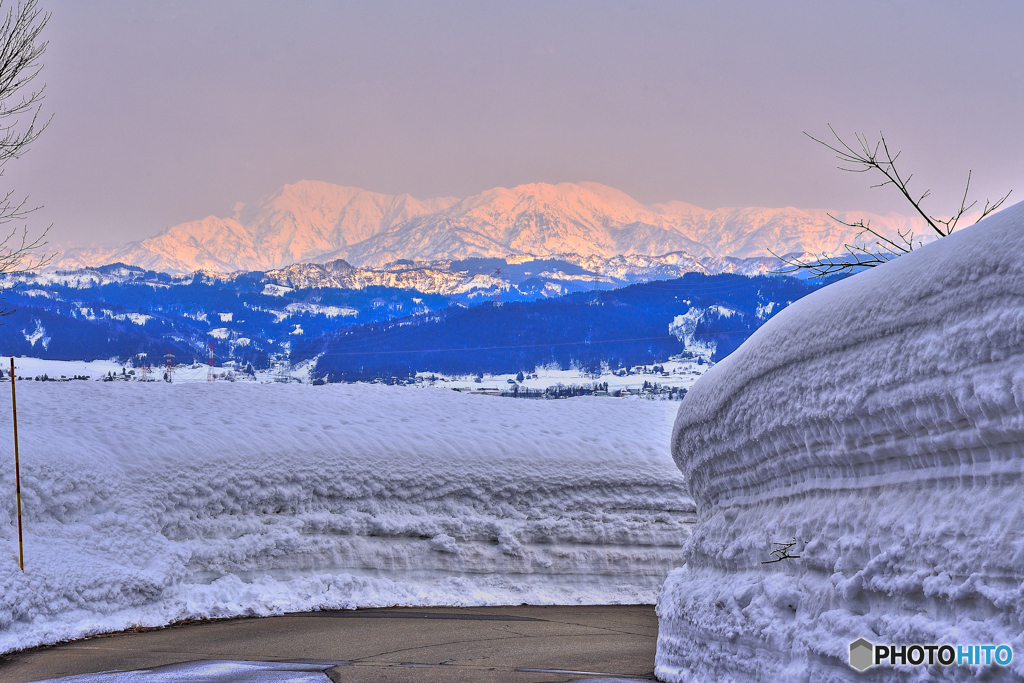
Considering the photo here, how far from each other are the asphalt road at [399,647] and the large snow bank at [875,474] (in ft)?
5.01

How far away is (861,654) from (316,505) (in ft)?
34.1

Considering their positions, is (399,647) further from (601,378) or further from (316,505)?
(601,378)

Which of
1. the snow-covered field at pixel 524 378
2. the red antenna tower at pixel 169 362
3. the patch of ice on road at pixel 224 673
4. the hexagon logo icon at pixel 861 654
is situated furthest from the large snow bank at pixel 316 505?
the red antenna tower at pixel 169 362

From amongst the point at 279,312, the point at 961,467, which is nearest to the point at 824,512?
the point at 961,467

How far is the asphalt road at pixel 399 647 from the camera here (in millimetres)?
6336

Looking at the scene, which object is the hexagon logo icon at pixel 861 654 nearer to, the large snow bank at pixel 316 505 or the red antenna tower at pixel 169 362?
the large snow bank at pixel 316 505

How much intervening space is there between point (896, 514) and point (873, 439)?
418 mm

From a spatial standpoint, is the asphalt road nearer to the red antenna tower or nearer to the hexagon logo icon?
the hexagon logo icon

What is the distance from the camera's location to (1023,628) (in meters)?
2.90

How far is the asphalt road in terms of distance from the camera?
20.8 feet

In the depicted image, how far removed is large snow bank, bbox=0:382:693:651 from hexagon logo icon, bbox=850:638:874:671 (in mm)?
8535

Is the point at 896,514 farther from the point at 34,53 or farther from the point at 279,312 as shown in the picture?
the point at 279,312

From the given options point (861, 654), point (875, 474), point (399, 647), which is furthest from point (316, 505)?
point (861, 654)

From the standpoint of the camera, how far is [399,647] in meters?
7.75
